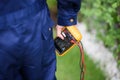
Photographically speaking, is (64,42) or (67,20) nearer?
(67,20)

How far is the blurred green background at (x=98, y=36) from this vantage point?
419 cm

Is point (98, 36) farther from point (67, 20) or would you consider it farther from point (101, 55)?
point (67, 20)

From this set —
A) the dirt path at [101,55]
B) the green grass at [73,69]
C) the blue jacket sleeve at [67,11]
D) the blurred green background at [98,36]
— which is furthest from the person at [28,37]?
the green grass at [73,69]

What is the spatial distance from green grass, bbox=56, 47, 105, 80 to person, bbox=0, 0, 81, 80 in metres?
1.53

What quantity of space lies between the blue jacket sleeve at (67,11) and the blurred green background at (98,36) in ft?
2.14

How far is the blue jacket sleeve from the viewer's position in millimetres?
3301

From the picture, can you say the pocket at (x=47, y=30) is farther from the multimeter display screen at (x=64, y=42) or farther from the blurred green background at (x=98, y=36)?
the blurred green background at (x=98, y=36)

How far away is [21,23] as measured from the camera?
3041mm

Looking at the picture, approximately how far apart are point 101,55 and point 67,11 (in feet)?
6.81

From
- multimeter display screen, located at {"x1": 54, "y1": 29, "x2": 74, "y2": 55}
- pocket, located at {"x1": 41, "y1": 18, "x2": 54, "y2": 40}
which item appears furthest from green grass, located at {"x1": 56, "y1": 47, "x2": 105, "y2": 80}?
pocket, located at {"x1": 41, "y1": 18, "x2": 54, "y2": 40}

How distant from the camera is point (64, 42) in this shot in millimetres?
3520

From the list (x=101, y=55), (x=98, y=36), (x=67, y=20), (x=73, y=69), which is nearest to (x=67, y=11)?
(x=67, y=20)

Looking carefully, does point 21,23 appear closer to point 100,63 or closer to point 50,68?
point 50,68

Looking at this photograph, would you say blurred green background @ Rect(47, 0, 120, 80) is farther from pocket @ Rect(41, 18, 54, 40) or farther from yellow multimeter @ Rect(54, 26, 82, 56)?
pocket @ Rect(41, 18, 54, 40)
